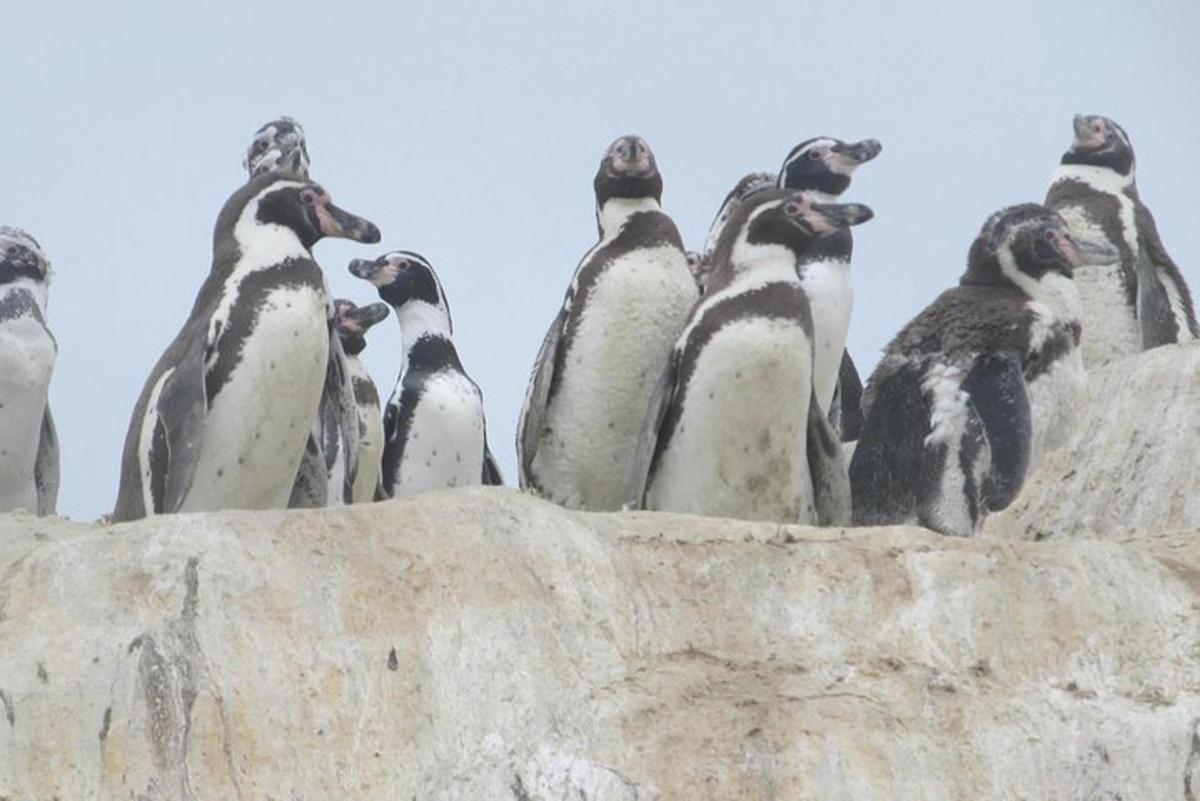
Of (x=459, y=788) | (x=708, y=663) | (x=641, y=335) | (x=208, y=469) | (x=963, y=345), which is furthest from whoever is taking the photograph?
(x=641, y=335)

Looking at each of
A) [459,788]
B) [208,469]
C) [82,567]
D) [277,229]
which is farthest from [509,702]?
[277,229]

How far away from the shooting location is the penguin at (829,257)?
998 cm

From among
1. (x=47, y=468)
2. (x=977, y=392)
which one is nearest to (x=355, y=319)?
(x=47, y=468)

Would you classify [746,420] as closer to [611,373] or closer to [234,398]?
[611,373]

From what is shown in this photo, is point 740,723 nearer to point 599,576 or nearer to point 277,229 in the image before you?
point 599,576

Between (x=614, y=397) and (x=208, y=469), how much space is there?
185 cm

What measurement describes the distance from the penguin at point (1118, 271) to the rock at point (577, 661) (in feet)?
18.4

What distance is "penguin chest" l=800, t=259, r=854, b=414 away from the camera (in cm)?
990

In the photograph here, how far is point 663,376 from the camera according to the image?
8758mm

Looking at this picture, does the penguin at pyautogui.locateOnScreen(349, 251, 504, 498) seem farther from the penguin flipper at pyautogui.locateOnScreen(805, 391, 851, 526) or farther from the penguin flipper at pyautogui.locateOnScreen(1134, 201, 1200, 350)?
the penguin flipper at pyautogui.locateOnScreen(1134, 201, 1200, 350)

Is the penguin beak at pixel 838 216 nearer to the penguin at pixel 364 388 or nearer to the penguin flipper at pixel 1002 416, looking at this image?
the penguin flipper at pixel 1002 416

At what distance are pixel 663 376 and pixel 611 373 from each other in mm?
724

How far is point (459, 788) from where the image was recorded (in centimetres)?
617

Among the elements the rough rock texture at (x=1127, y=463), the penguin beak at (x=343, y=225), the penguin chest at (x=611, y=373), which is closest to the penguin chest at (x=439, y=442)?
the penguin chest at (x=611, y=373)
